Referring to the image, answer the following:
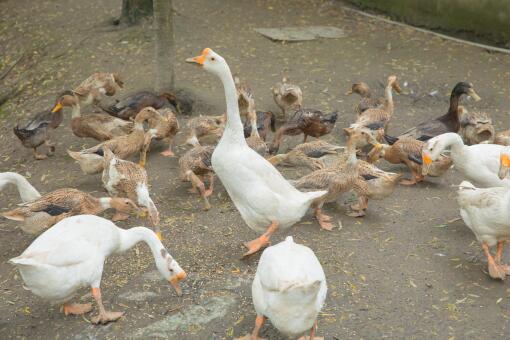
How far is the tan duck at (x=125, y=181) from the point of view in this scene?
23.9 feet

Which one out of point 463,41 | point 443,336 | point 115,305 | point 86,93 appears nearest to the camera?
point 443,336

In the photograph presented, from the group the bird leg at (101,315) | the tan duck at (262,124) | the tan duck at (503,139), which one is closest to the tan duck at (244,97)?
the tan duck at (262,124)

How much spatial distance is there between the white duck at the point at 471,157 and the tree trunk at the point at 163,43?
467 cm

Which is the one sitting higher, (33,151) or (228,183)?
(228,183)

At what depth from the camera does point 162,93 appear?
403 inches

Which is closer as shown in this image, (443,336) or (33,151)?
(443,336)

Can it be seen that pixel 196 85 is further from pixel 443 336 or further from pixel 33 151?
pixel 443 336

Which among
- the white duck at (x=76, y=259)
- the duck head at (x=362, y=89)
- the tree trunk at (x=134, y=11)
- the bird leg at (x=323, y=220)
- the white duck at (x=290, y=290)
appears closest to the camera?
the white duck at (x=290, y=290)

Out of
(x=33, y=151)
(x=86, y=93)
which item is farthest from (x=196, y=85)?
(x=33, y=151)

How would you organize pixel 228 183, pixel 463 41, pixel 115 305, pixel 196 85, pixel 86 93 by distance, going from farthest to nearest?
pixel 463 41
pixel 196 85
pixel 86 93
pixel 228 183
pixel 115 305

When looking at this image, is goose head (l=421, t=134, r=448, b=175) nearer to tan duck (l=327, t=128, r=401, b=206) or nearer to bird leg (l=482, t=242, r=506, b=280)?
tan duck (l=327, t=128, r=401, b=206)

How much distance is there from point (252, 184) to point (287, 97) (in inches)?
154

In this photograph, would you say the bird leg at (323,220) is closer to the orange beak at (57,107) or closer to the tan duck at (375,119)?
the tan duck at (375,119)

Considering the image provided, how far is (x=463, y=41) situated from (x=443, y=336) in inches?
352
